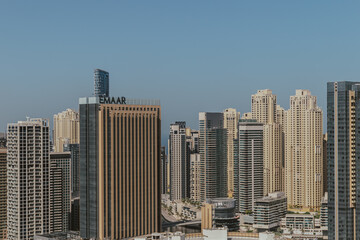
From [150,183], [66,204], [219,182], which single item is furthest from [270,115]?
[150,183]

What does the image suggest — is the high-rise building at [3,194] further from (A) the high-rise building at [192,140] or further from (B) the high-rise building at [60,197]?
(A) the high-rise building at [192,140]

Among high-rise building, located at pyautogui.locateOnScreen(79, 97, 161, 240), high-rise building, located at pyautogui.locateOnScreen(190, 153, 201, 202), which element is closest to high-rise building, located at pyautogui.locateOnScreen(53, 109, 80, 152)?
high-rise building, located at pyautogui.locateOnScreen(190, 153, 201, 202)

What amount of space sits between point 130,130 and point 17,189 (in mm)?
13424

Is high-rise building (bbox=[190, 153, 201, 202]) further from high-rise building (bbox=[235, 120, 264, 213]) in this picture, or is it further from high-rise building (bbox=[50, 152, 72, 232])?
high-rise building (bbox=[50, 152, 72, 232])

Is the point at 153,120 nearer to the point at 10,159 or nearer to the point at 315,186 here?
the point at 10,159

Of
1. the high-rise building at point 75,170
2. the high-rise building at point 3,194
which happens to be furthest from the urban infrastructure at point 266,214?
the high-rise building at point 3,194

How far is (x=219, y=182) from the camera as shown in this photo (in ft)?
311

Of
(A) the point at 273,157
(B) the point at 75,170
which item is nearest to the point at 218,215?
(B) the point at 75,170

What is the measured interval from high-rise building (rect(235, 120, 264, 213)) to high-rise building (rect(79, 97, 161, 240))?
32.4 m

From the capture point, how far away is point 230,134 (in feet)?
342

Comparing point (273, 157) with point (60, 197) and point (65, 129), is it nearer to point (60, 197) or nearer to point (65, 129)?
point (65, 129)

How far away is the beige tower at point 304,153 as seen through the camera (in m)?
91.4

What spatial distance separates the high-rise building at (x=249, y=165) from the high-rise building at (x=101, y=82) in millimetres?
23097

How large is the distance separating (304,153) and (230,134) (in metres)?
14.3
